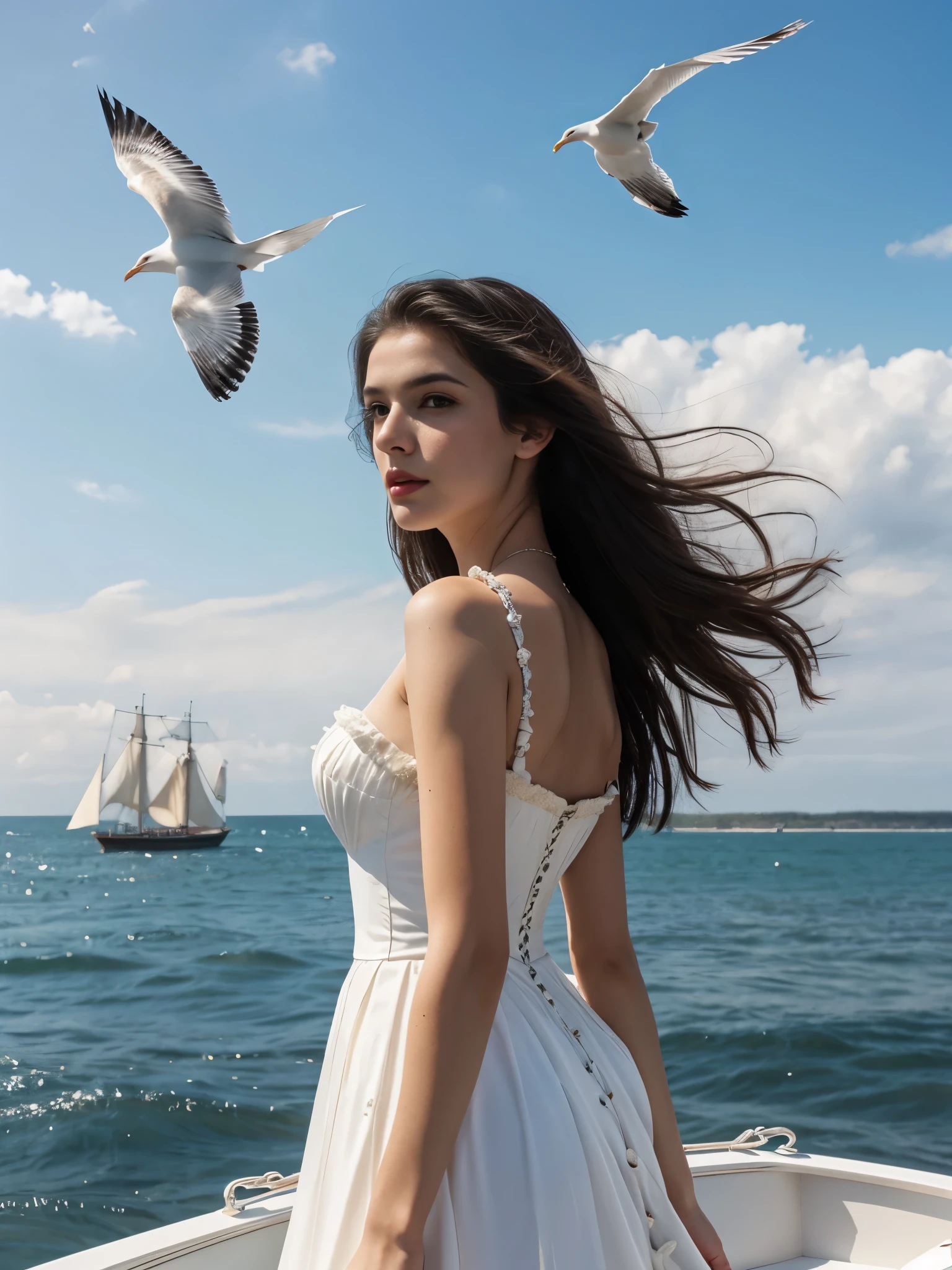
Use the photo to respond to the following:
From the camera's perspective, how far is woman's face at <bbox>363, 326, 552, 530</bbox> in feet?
3.93

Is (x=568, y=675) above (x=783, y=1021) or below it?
above

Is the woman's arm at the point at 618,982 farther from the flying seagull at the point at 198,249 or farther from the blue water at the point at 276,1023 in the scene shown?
the blue water at the point at 276,1023

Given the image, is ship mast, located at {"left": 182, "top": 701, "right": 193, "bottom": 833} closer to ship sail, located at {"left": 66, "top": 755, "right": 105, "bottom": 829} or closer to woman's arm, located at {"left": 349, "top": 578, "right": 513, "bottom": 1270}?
ship sail, located at {"left": 66, "top": 755, "right": 105, "bottom": 829}

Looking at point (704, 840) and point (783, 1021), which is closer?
point (783, 1021)

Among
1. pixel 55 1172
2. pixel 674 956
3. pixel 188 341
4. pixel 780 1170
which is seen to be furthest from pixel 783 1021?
pixel 188 341

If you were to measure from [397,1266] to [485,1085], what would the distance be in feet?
0.58

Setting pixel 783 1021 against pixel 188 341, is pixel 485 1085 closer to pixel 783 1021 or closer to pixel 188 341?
pixel 188 341

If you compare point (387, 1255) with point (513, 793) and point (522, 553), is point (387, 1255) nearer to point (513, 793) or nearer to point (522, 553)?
point (513, 793)

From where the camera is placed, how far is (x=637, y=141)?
3.21 metres

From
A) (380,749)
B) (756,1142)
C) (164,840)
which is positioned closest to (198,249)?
(380,749)

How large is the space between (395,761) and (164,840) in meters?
46.0

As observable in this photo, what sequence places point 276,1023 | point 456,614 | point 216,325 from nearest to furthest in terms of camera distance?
point 456,614
point 216,325
point 276,1023

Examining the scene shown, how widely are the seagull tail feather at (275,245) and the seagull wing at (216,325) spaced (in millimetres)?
53

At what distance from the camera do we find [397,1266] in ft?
2.93
